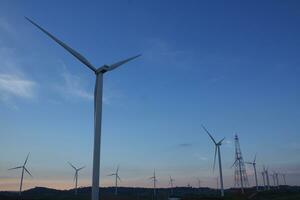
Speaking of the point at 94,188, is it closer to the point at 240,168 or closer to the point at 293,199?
the point at 293,199

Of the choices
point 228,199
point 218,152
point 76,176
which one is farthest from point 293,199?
point 76,176

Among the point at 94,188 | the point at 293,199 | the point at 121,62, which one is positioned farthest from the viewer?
the point at 293,199

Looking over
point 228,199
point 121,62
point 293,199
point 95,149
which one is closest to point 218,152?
point 228,199

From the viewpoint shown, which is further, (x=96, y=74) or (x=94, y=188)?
(x=96, y=74)

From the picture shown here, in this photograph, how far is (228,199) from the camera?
13150cm

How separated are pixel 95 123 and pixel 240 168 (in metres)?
115

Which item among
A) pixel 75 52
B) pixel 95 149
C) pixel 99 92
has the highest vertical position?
pixel 75 52

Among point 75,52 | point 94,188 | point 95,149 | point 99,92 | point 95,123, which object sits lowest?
point 94,188

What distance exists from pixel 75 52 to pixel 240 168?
11435 centimetres

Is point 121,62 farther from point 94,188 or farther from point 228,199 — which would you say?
point 228,199

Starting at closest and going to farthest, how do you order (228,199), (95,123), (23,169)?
1. (95,123)
2. (228,199)
3. (23,169)

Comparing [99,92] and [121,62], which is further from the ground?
[121,62]

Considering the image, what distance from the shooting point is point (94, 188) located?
49.4 meters

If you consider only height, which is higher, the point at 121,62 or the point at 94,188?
the point at 121,62
